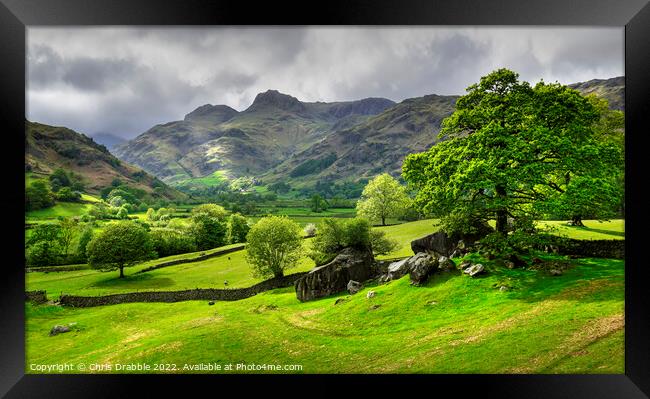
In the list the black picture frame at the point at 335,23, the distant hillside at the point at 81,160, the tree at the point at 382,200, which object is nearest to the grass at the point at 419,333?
the black picture frame at the point at 335,23

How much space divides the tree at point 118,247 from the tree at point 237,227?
660cm

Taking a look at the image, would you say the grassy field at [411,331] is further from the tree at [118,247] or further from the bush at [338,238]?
the tree at [118,247]

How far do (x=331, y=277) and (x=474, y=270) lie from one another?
21.2 feet

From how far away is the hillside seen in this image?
2328cm

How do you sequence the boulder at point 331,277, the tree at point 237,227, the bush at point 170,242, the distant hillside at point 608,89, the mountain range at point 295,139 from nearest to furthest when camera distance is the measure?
the distant hillside at point 608,89 → the boulder at point 331,277 → the mountain range at point 295,139 → the bush at point 170,242 → the tree at point 237,227

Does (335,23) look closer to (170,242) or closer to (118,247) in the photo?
(118,247)

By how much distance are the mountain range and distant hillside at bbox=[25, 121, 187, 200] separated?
1467 millimetres

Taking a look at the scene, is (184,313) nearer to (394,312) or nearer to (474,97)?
(394,312)

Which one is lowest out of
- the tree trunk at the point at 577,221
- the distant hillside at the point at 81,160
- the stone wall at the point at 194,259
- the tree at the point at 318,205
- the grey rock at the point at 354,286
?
the stone wall at the point at 194,259

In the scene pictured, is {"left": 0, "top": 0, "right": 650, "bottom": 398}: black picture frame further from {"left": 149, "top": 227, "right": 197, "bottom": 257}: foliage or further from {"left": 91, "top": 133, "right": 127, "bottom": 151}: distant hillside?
{"left": 149, "top": 227, "right": 197, "bottom": 257}: foliage

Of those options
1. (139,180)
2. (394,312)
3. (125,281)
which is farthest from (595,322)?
(139,180)

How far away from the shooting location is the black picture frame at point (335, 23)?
696 cm

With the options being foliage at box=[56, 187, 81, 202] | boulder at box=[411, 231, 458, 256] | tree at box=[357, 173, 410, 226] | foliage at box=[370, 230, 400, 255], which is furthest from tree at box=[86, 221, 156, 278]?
boulder at box=[411, 231, 458, 256]

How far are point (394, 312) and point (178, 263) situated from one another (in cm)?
2096
